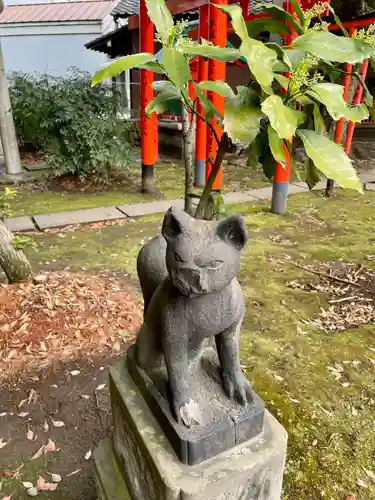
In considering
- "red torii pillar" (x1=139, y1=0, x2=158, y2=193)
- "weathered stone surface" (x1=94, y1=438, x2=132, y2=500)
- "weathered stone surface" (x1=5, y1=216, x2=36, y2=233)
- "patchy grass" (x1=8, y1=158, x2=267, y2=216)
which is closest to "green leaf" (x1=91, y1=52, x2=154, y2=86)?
"weathered stone surface" (x1=94, y1=438, x2=132, y2=500)

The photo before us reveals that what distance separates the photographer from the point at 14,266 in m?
3.24

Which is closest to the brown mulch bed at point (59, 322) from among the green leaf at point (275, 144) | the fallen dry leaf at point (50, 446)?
the fallen dry leaf at point (50, 446)

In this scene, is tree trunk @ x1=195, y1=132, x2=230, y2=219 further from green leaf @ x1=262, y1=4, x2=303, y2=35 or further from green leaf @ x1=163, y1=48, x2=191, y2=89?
green leaf @ x1=262, y1=4, x2=303, y2=35

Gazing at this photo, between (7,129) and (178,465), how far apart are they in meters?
7.63

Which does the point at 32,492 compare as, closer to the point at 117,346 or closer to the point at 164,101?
the point at 117,346

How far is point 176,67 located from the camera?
43.3 inches

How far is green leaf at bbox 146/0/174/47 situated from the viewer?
1216 millimetres

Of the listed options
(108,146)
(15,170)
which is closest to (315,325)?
(108,146)

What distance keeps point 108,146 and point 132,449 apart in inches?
229

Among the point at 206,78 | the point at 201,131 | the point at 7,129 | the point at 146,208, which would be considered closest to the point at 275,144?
the point at 146,208

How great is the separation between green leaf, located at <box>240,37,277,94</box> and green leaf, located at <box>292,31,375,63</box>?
0.43 feet

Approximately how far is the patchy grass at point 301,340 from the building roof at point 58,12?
1357 cm

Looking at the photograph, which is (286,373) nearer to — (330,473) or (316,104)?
(330,473)

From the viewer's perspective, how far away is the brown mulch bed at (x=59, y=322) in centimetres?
272
